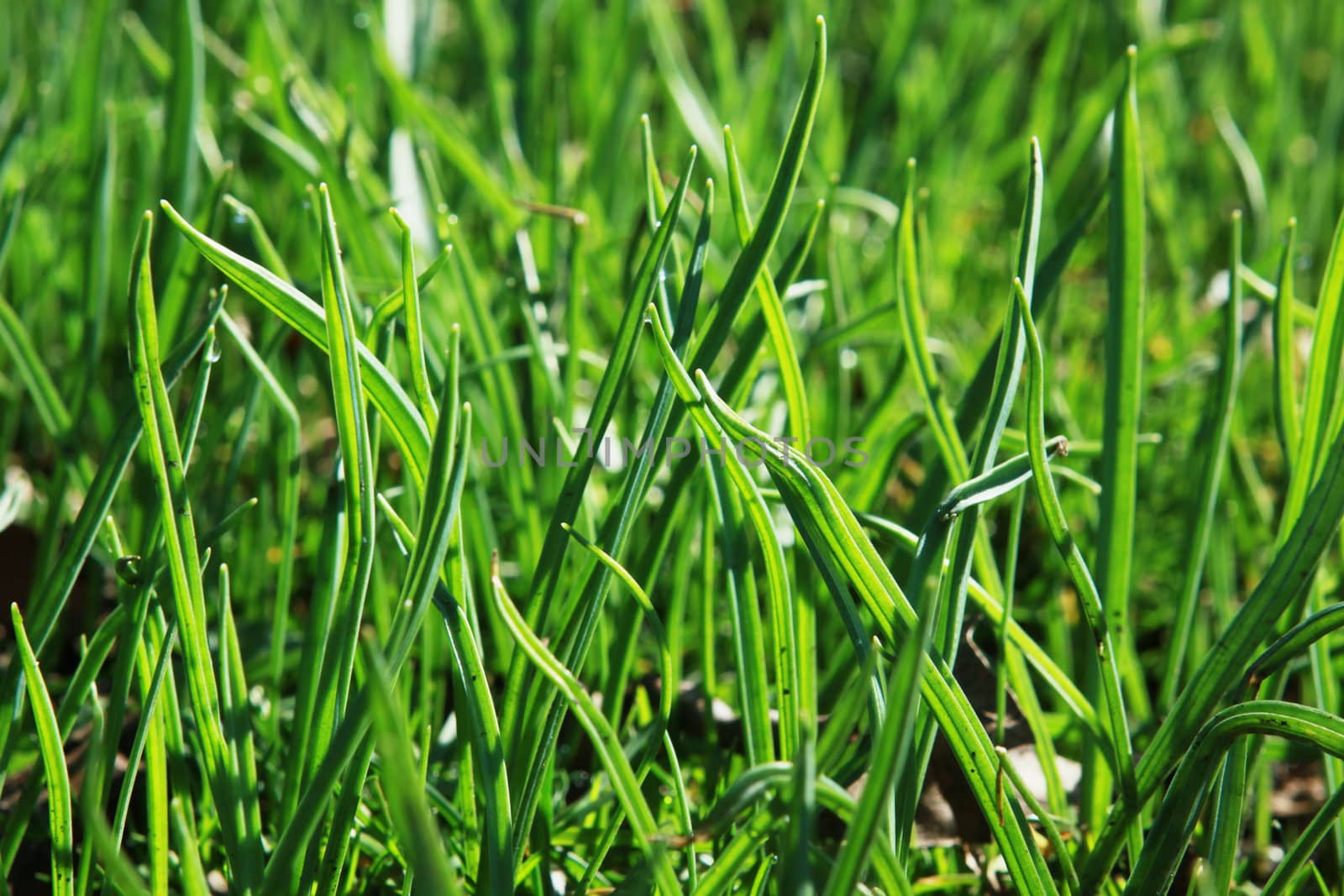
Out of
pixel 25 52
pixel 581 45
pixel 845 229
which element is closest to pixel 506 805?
pixel 845 229

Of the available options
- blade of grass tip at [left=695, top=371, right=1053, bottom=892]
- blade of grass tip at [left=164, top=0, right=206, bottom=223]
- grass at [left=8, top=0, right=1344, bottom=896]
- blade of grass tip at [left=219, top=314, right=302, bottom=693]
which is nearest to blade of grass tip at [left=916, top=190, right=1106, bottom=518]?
grass at [left=8, top=0, right=1344, bottom=896]

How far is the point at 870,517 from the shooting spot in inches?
25.9

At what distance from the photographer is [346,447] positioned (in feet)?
1.69

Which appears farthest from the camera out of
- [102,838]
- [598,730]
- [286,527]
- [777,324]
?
[286,527]

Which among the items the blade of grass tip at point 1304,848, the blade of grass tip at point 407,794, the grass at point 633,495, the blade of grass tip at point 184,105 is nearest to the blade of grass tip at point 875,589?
the grass at point 633,495

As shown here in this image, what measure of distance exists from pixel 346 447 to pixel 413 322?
0.07 m

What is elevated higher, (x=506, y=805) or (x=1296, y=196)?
(x=1296, y=196)

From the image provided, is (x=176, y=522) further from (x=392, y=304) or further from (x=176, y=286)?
(x=176, y=286)

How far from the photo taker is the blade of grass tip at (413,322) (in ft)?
1.68

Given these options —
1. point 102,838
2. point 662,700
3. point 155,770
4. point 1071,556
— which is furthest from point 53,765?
point 1071,556

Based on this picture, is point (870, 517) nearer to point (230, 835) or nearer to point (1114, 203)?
point (1114, 203)

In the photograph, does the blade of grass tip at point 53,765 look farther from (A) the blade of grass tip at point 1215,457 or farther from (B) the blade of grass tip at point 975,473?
(A) the blade of grass tip at point 1215,457

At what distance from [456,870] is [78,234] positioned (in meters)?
0.88

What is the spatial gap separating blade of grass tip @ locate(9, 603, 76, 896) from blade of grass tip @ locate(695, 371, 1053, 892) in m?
0.34
